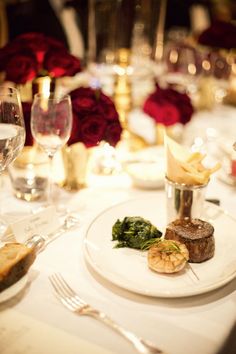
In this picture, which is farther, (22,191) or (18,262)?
(22,191)

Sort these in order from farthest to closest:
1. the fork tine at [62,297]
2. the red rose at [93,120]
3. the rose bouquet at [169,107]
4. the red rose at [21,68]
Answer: the rose bouquet at [169,107] < the red rose at [21,68] < the red rose at [93,120] < the fork tine at [62,297]

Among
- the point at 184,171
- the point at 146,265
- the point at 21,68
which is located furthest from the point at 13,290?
the point at 21,68

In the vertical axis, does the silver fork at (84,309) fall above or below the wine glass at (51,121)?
below

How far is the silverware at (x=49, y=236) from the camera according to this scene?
39.6 inches

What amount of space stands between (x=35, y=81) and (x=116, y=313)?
865 millimetres

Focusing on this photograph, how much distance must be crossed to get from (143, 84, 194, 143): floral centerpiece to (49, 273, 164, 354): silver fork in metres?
0.91

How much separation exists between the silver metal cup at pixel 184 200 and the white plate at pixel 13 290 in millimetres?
433

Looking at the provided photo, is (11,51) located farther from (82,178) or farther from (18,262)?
(18,262)

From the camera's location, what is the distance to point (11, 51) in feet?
4.51

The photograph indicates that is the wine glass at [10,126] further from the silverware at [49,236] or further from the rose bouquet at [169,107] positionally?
the rose bouquet at [169,107]

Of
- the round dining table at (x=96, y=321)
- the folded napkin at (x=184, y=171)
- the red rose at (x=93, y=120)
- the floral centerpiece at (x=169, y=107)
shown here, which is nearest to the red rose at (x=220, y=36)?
the floral centerpiece at (x=169, y=107)

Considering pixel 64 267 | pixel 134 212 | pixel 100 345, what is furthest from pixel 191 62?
pixel 100 345

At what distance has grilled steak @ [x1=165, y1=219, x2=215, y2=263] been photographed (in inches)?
36.3

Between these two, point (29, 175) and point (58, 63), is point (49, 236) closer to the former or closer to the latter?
point (29, 175)
